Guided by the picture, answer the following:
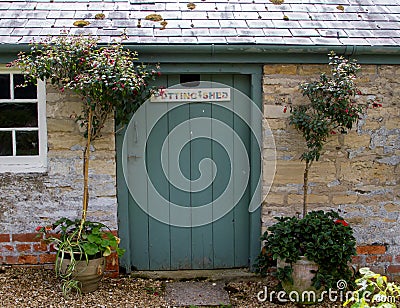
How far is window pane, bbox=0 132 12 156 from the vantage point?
19.8ft

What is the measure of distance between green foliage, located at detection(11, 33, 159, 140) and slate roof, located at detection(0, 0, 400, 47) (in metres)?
0.30

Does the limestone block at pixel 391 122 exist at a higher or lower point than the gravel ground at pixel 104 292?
higher

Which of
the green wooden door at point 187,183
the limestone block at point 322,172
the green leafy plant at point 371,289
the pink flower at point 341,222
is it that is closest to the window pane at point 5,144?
the green wooden door at point 187,183

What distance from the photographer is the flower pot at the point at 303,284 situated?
5.51 meters

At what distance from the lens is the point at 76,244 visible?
550 cm

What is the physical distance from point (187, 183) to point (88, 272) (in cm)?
145

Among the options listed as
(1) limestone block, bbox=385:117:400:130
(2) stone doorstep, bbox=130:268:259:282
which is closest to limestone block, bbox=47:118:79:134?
(2) stone doorstep, bbox=130:268:259:282

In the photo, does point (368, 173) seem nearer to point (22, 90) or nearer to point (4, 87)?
point (22, 90)

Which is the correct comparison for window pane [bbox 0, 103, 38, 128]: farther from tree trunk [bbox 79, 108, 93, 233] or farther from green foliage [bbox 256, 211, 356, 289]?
green foliage [bbox 256, 211, 356, 289]

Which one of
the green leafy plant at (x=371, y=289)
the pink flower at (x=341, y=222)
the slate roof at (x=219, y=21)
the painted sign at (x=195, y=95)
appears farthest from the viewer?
the painted sign at (x=195, y=95)

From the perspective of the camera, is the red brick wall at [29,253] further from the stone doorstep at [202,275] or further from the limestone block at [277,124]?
the limestone block at [277,124]

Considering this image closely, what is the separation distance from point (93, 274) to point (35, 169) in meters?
1.29

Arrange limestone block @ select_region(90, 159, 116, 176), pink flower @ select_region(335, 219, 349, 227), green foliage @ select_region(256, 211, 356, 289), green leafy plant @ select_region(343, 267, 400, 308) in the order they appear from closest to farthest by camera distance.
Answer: green leafy plant @ select_region(343, 267, 400, 308)
green foliage @ select_region(256, 211, 356, 289)
pink flower @ select_region(335, 219, 349, 227)
limestone block @ select_region(90, 159, 116, 176)

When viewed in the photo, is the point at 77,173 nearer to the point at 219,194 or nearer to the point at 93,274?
the point at 93,274
